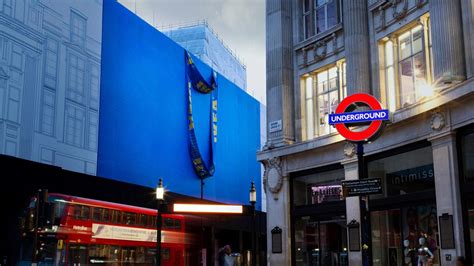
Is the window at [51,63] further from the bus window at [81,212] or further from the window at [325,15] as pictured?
the window at [325,15]

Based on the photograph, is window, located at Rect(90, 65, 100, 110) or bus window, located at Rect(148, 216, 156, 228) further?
window, located at Rect(90, 65, 100, 110)

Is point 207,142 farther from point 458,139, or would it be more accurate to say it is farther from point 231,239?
point 458,139

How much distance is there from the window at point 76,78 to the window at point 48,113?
158 centimetres

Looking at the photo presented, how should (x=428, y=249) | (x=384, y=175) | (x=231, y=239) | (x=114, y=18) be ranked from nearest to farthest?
1. (x=428, y=249)
2. (x=384, y=175)
3. (x=114, y=18)
4. (x=231, y=239)

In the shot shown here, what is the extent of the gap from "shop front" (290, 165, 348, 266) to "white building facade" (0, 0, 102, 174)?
51.0ft

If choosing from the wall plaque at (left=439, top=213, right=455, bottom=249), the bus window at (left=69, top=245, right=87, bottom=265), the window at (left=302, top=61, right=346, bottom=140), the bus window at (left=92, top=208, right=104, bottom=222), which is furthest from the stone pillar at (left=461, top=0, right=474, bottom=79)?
the bus window at (left=69, top=245, right=87, bottom=265)

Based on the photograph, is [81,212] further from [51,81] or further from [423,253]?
[51,81]

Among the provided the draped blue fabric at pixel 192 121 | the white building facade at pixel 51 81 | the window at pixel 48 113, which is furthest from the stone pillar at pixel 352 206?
the draped blue fabric at pixel 192 121

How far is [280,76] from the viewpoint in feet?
89.0

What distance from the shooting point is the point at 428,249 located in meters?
19.7

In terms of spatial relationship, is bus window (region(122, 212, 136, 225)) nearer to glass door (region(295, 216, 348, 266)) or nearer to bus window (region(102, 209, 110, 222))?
bus window (region(102, 209, 110, 222))

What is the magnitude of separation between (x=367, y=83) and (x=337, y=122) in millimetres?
10034

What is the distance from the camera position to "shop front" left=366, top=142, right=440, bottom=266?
19703 millimetres

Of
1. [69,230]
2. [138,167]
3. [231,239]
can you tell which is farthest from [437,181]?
[231,239]
